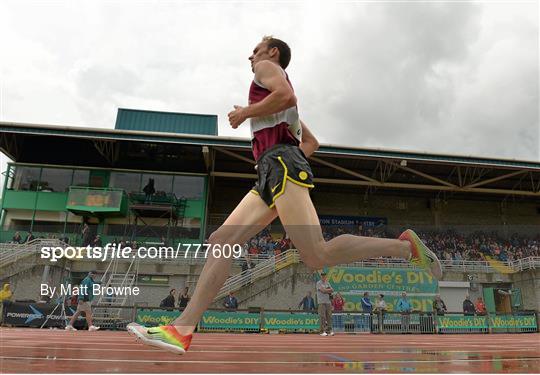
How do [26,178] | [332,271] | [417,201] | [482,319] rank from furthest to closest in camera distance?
[417,201] → [26,178] → [332,271] → [482,319]

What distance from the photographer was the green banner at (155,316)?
1362 centimetres

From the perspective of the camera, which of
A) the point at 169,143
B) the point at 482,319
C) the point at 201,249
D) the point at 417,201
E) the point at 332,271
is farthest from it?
the point at 417,201

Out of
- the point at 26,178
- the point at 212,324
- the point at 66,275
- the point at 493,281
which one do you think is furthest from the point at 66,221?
the point at 493,281

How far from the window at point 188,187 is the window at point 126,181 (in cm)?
237

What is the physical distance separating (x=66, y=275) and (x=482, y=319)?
1866 cm

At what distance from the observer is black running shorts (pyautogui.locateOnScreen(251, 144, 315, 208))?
2.91 metres

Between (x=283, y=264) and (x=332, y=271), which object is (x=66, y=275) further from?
(x=332, y=271)

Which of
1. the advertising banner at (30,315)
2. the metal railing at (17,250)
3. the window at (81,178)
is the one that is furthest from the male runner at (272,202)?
the window at (81,178)

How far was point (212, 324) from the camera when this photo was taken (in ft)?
46.6

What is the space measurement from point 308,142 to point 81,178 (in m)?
26.3

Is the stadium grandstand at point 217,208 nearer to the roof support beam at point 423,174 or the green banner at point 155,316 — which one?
the roof support beam at point 423,174

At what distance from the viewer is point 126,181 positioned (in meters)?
27.0

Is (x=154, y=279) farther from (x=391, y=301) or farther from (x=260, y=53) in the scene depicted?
(x=260, y=53)

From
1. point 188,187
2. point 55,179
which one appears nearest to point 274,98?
point 188,187
